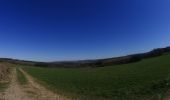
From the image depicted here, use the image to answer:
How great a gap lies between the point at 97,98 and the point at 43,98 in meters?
3.95

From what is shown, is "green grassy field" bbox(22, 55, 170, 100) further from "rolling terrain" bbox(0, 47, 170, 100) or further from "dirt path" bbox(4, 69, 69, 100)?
"dirt path" bbox(4, 69, 69, 100)

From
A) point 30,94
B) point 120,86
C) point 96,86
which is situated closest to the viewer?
point 30,94

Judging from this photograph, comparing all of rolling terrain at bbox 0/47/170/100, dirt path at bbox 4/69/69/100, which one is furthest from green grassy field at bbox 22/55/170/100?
dirt path at bbox 4/69/69/100

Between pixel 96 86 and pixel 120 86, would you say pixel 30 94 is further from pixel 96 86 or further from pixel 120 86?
pixel 120 86

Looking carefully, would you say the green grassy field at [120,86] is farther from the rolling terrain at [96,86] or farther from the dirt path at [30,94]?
the dirt path at [30,94]

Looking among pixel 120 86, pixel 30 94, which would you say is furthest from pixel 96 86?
pixel 30 94

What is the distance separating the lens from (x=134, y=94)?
15.5 meters

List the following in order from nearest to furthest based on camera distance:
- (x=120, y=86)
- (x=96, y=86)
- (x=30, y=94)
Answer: (x=30, y=94)
(x=120, y=86)
(x=96, y=86)

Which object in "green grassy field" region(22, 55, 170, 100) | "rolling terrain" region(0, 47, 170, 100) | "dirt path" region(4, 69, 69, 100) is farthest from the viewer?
"dirt path" region(4, 69, 69, 100)

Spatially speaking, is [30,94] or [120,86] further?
[120,86]

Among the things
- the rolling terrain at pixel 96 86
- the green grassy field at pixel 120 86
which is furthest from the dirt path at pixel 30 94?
the green grassy field at pixel 120 86

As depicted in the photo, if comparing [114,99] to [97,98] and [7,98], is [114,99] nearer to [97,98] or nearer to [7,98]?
[97,98]

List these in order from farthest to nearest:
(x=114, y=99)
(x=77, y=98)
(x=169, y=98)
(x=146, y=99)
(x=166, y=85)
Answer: (x=166, y=85) < (x=77, y=98) < (x=114, y=99) < (x=146, y=99) < (x=169, y=98)

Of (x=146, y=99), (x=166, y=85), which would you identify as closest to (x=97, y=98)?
(x=146, y=99)
